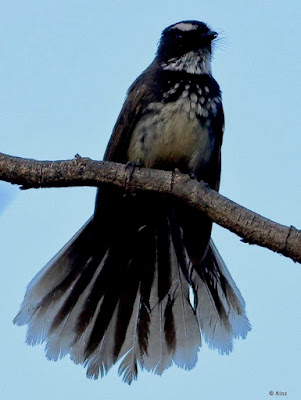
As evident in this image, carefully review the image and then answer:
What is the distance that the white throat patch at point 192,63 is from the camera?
5.96 metres

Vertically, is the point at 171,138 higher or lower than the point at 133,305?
higher

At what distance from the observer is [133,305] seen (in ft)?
18.5

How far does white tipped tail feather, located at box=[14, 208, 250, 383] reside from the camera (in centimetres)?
534

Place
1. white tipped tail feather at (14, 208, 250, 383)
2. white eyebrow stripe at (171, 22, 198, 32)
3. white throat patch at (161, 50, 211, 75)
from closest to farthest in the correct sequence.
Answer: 1. white tipped tail feather at (14, 208, 250, 383)
2. white throat patch at (161, 50, 211, 75)
3. white eyebrow stripe at (171, 22, 198, 32)

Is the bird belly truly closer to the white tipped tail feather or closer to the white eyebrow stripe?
the white tipped tail feather

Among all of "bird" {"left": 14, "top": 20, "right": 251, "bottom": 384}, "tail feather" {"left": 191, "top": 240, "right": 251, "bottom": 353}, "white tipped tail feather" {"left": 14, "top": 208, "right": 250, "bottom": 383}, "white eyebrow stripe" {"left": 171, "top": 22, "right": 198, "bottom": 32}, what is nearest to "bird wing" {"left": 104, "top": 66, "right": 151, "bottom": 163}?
"bird" {"left": 14, "top": 20, "right": 251, "bottom": 384}

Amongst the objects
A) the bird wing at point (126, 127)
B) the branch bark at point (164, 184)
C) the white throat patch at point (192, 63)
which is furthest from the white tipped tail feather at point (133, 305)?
the branch bark at point (164, 184)

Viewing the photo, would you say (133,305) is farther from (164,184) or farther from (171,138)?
(164,184)

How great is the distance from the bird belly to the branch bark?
797 millimetres

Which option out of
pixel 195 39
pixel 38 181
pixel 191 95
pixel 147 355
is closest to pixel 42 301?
pixel 147 355

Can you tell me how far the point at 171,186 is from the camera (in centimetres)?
455

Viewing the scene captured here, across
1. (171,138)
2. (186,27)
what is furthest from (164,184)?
(186,27)

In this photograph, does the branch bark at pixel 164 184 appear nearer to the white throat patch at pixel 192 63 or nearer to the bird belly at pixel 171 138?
the bird belly at pixel 171 138

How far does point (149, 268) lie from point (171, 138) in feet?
3.27
